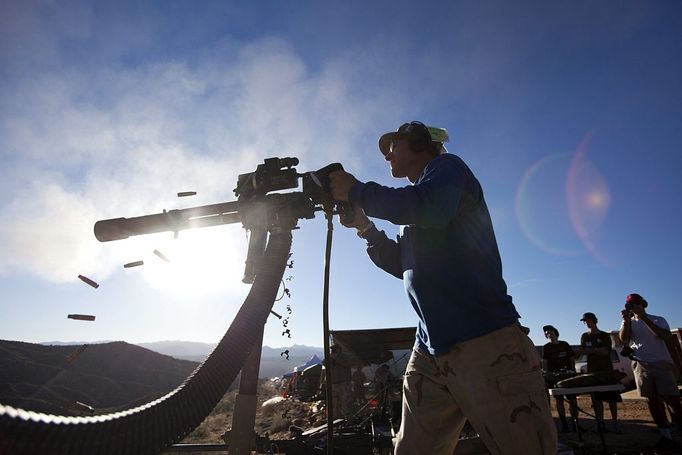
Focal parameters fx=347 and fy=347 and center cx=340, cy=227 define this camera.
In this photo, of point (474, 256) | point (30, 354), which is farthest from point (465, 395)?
point (30, 354)

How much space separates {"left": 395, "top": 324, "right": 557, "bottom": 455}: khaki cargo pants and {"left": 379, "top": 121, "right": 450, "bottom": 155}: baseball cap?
1537 mm

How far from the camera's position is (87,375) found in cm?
3809

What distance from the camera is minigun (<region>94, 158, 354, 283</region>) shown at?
7.87ft

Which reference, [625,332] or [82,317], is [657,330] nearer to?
[625,332]

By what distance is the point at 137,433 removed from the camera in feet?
4.77

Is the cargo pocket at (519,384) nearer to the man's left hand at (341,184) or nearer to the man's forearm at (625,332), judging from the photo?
the man's left hand at (341,184)

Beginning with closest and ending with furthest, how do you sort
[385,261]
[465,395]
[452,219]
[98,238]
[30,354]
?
1. [465,395]
2. [452,219]
3. [98,238]
4. [385,261]
5. [30,354]

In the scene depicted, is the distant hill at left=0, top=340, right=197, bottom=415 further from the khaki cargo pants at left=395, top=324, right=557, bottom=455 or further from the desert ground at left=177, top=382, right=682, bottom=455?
the khaki cargo pants at left=395, top=324, right=557, bottom=455

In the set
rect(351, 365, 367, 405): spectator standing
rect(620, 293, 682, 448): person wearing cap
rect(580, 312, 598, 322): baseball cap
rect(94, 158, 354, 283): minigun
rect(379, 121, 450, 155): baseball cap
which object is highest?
rect(379, 121, 450, 155): baseball cap

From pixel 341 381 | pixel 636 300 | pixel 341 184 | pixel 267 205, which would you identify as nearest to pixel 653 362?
pixel 636 300

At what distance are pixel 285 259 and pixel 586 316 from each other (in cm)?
957

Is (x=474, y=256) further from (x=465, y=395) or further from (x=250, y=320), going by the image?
(x=250, y=320)

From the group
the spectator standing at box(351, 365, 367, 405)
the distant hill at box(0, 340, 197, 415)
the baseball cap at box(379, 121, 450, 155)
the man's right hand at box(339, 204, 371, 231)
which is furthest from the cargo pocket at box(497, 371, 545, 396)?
the distant hill at box(0, 340, 197, 415)

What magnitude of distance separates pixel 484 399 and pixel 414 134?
1.90m
